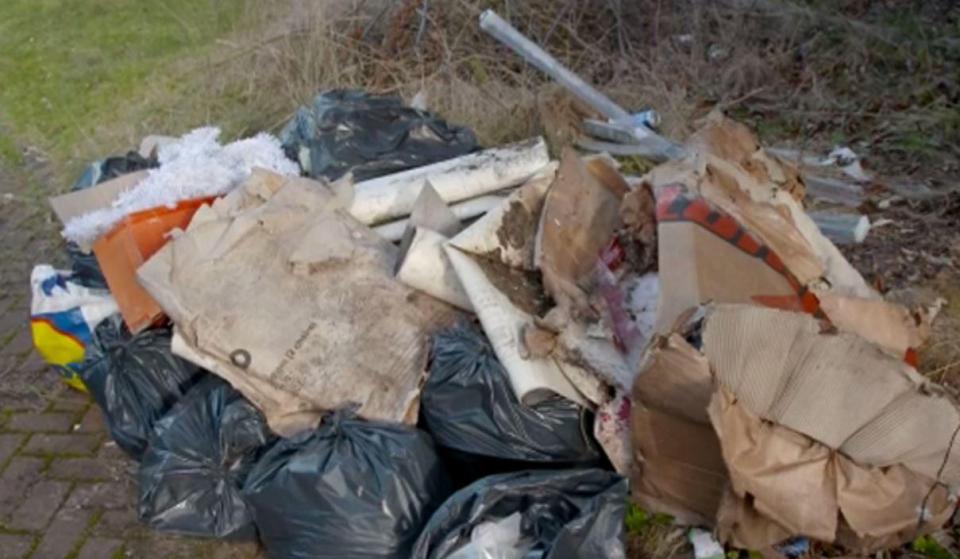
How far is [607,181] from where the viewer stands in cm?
348

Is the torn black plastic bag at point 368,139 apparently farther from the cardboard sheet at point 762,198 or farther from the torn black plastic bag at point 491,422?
the torn black plastic bag at point 491,422

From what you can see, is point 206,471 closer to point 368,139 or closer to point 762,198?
point 368,139

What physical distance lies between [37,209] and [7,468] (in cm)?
242

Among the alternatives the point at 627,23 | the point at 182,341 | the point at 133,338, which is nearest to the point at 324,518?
the point at 182,341

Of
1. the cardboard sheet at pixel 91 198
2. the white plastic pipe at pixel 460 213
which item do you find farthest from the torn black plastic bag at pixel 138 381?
the white plastic pipe at pixel 460 213

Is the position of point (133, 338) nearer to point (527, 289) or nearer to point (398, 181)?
point (398, 181)

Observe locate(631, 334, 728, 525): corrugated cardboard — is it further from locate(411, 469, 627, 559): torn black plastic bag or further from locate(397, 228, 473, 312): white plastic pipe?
locate(397, 228, 473, 312): white plastic pipe

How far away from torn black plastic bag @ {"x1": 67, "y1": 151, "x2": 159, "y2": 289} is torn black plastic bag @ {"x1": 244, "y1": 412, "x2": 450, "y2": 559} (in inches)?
53.1

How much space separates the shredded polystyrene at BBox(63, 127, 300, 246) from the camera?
3.76 meters

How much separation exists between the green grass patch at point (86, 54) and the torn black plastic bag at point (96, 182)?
2235mm

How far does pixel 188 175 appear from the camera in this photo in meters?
3.87

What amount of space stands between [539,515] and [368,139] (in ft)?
6.96

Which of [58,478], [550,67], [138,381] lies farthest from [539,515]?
[550,67]

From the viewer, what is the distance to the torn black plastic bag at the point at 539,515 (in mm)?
2482
